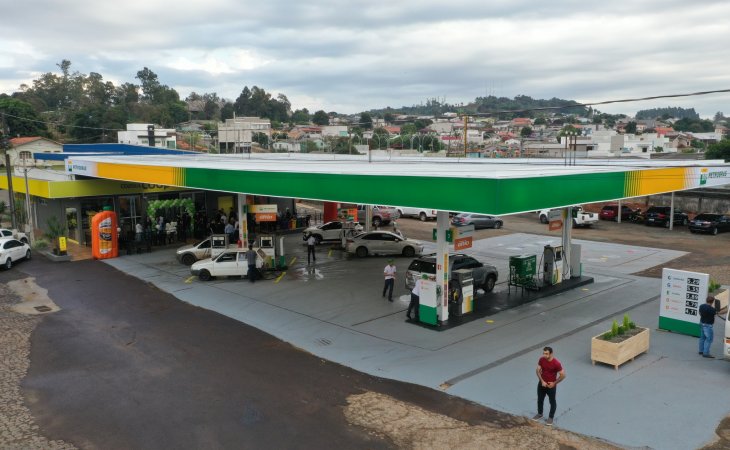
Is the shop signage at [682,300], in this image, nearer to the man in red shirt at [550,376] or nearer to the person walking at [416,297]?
the person walking at [416,297]

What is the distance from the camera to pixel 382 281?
73.9 ft

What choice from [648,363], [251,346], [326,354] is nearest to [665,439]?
[648,363]

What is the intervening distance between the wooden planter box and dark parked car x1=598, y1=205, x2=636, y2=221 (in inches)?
1226

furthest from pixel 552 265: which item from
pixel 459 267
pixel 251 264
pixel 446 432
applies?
pixel 446 432

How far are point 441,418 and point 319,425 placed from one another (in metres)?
2.40

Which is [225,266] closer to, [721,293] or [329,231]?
[329,231]

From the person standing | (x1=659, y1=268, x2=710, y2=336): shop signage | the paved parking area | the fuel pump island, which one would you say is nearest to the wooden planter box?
the paved parking area

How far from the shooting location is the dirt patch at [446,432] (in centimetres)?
984

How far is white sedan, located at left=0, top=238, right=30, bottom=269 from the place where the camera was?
2564 cm

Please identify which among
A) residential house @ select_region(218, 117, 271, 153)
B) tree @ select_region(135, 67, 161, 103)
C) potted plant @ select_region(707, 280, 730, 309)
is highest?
tree @ select_region(135, 67, 161, 103)

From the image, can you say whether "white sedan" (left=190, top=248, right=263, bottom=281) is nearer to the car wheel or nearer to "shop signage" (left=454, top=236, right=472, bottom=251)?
the car wheel

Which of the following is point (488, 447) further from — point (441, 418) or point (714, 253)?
point (714, 253)

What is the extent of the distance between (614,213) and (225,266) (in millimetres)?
31863

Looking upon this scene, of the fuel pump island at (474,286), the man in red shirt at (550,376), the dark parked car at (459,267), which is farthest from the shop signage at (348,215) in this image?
the man in red shirt at (550,376)
